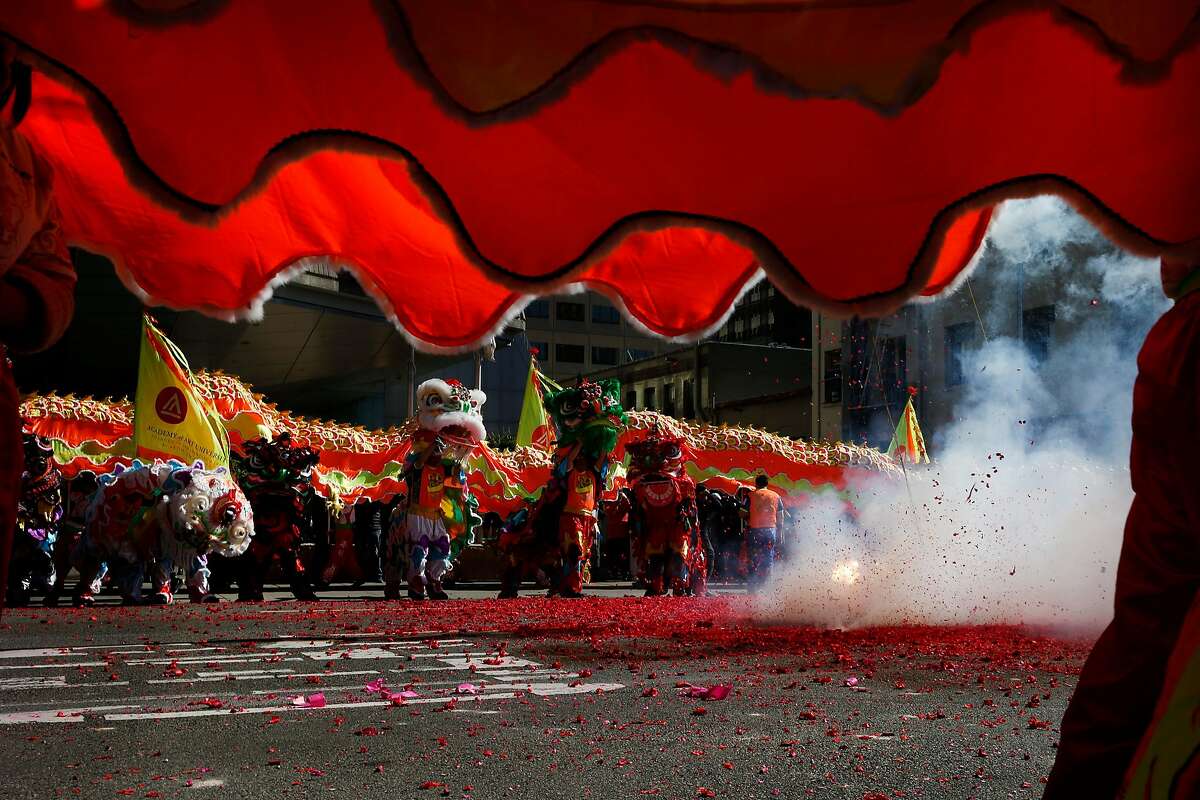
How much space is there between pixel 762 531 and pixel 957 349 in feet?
62.1

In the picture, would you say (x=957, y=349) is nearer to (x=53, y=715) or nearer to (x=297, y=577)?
(x=297, y=577)

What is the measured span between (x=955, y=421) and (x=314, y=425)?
20.4m

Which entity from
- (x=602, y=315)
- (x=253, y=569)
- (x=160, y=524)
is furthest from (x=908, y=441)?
(x=602, y=315)

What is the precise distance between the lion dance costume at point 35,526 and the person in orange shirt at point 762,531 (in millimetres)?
9794

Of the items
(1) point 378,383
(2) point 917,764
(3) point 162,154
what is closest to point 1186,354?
(2) point 917,764

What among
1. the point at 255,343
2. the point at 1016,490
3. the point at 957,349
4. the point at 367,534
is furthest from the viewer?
the point at 957,349

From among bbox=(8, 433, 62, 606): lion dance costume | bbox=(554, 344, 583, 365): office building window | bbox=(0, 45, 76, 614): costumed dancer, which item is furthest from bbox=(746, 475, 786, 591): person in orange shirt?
bbox=(554, 344, 583, 365): office building window

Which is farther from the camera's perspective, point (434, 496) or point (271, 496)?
point (434, 496)

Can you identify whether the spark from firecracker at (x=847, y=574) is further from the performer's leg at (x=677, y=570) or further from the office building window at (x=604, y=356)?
the office building window at (x=604, y=356)

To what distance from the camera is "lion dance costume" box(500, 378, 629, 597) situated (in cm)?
1447

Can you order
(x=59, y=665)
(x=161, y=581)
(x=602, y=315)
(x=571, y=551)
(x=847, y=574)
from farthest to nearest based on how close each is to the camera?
(x=602, y=315) → (x=571, y=551) → (x=161, y=581) → (x=847, y=574) → (x=59, y=665)

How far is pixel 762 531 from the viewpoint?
55.8ft

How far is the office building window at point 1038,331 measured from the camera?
27531 mm

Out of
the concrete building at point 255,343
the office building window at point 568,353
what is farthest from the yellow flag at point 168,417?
the office building window at point 568,353
